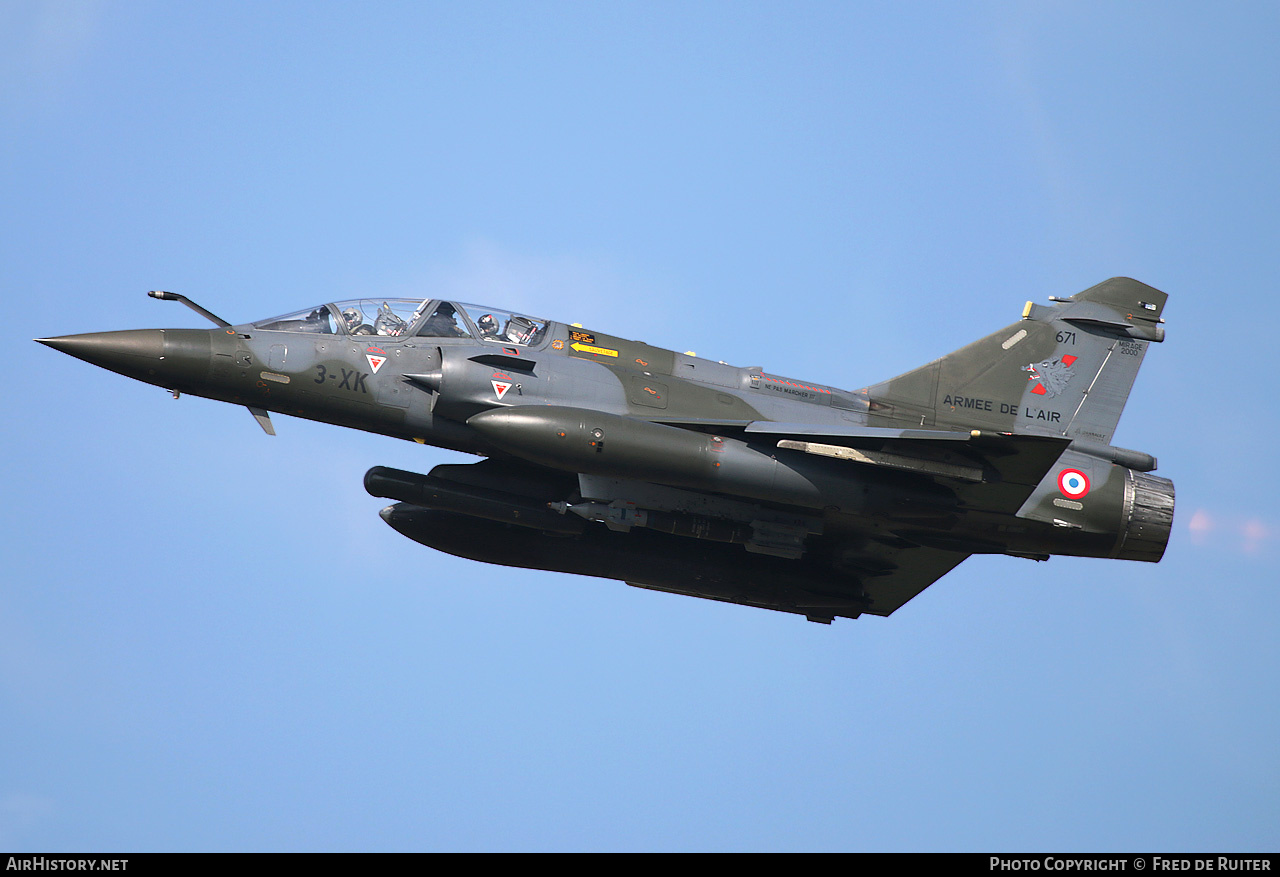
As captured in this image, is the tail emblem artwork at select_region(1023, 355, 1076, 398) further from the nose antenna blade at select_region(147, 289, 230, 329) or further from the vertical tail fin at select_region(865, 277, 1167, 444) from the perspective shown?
the nose antenna blade at select_region(147, 289, 230, 329)

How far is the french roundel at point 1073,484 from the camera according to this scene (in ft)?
54.4

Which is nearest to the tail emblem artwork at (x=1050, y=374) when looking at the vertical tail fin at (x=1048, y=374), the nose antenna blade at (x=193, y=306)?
the vertical tail fin at (x=1048, y=374)

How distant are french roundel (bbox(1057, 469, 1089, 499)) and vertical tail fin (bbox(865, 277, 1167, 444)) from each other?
1.30 m

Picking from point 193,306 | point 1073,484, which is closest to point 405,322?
point 193,306

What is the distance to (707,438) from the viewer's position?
603 inches

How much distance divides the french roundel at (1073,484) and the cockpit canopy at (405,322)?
7258 millimetres

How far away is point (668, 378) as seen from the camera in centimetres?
1672

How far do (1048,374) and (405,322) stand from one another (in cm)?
932

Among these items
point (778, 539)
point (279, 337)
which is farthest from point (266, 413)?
point (778, 539)

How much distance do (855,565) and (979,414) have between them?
2929mm

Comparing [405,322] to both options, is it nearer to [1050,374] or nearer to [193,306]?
[193,306]

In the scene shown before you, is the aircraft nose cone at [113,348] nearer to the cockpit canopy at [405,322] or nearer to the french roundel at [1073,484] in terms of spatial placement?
the cockpit canopy at [405,322]
